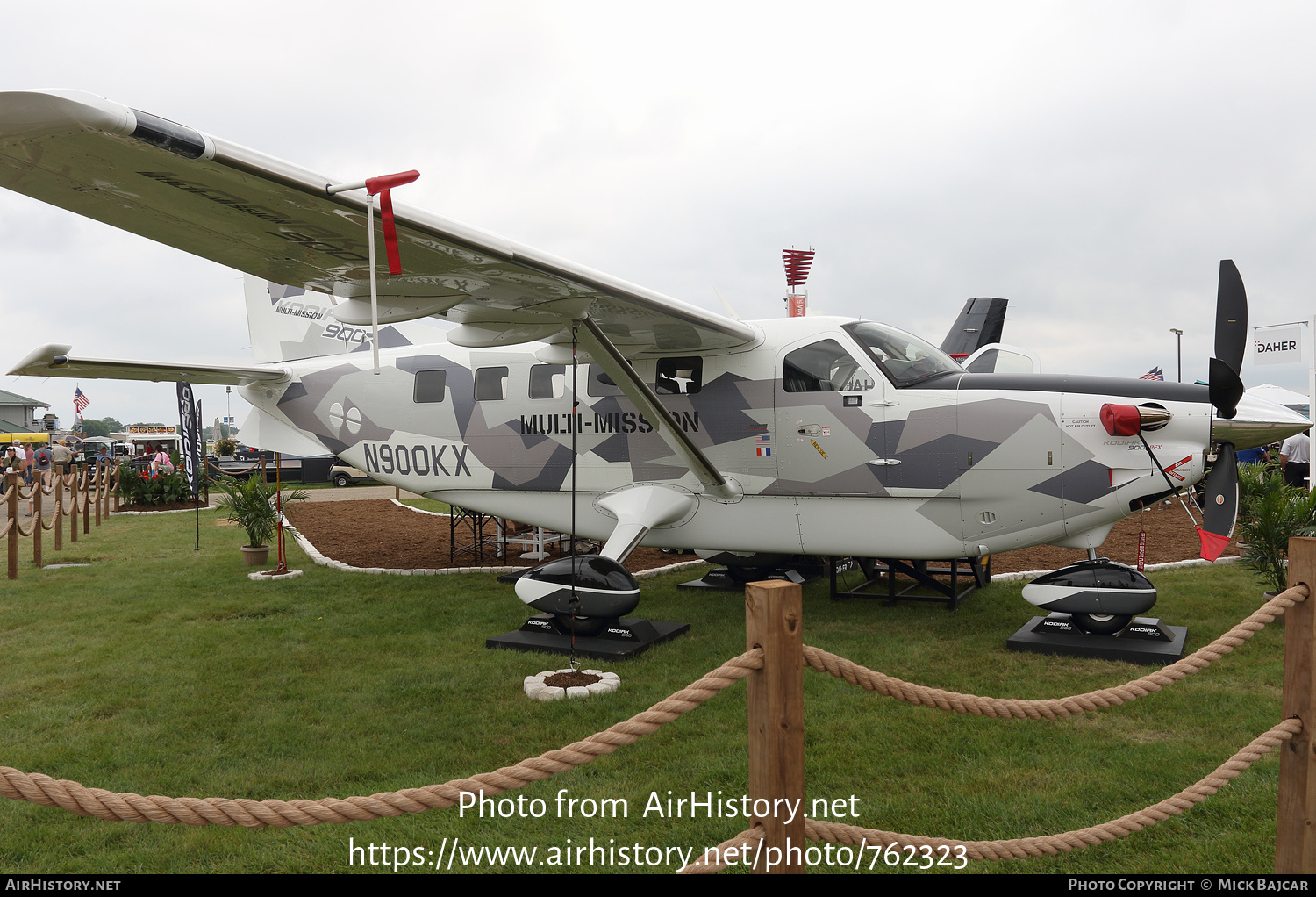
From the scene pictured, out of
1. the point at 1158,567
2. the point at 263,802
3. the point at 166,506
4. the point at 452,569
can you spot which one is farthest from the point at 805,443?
the point at 166,506

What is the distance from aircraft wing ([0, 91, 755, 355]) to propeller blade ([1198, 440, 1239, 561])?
4236 mm

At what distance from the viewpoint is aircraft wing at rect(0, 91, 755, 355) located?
372 centimetres

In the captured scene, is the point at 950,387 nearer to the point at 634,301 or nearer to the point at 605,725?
the point at 634,301

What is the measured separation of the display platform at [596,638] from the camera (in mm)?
6758

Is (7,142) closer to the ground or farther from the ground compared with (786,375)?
farther from the ground

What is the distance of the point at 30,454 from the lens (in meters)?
34.6

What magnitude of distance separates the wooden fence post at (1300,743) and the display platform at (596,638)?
4.50 meters

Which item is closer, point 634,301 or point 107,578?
point 634,301

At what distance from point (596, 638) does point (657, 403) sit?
224cm

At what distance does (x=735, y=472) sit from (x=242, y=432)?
724cm

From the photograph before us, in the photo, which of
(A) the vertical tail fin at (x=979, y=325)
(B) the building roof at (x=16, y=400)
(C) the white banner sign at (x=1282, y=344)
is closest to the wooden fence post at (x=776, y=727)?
(C) the white banner sign at (x=1282, y=344)

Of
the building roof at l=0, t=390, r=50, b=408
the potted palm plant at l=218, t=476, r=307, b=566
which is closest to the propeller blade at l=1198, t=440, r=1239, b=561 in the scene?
the potted palm plant at l=218, t=476, r=307, b=566
